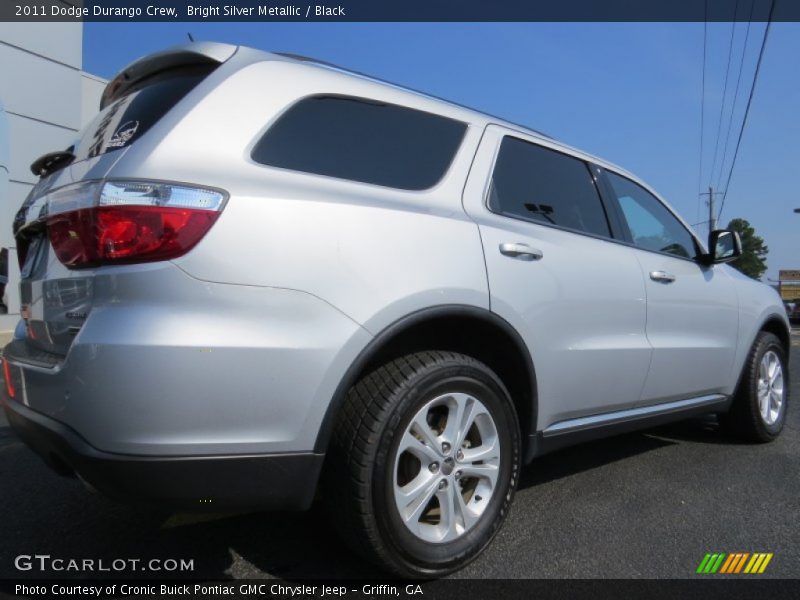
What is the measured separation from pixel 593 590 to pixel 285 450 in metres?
1.21

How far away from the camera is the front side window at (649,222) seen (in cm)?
358

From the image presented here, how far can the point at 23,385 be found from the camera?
2.15 meters

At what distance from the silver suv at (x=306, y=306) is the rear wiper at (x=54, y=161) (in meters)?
0.02

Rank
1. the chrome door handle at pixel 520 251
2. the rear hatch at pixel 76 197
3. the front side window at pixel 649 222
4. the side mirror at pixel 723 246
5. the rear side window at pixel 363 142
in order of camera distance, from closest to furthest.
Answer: the rear hatch at pixel 76 197
the rear side window at pixel 363 142
the chrome door handle at pixel 520 251
the front side window at pixel 649 222
the side mirror at pixel 723 246

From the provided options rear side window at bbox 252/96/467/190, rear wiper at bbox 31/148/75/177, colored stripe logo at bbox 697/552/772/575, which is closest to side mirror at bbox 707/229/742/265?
colored stripe logo at bbox 697/552/772/575

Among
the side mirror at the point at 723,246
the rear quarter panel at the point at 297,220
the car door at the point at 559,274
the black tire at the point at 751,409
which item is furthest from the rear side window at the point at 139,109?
the black tire at the point at 751,409

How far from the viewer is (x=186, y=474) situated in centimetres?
181

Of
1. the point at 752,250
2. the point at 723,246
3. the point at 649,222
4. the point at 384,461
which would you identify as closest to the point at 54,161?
the point at 384,461

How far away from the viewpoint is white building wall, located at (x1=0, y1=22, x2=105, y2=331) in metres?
11.5

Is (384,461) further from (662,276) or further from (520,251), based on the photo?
(662,276)

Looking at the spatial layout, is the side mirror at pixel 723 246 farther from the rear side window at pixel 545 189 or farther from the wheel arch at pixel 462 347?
the wheel arch at pixel 462 347

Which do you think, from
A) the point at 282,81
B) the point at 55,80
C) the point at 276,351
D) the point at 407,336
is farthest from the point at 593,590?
Result: the point at 55,80

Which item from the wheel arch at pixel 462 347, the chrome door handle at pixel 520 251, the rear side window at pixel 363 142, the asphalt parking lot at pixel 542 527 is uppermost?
the rear side window at pixel 363 142

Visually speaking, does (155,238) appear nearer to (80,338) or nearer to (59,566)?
(80,338)
